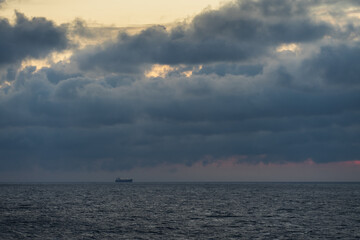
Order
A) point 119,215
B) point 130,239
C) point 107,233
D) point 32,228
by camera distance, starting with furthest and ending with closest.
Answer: point 119,215 → point 32,228 → point 107,233 → point 130,239

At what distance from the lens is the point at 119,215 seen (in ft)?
338

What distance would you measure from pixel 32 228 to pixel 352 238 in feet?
174

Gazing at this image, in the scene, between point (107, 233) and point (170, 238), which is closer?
point (170, 238)

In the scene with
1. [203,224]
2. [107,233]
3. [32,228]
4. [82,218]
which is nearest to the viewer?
[107,233]

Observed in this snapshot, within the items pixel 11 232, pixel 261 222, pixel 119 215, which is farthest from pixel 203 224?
pixel 11 232

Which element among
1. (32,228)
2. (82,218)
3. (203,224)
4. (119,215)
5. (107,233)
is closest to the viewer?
(107,233)

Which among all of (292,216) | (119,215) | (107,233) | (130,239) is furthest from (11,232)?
(292,216)

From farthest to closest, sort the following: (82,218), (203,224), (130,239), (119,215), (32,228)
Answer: (119,215) < (82,218) < (203,224) < (32,228) < (130,239)

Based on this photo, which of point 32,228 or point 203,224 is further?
point 203,224

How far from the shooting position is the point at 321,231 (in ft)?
248

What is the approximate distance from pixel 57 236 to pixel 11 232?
31.4 feet

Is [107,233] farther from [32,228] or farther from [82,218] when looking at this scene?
[82,218]

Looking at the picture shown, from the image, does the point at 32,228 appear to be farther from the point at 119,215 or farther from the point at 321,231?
the point at 321,231

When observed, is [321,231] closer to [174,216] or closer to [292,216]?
[292,216]
